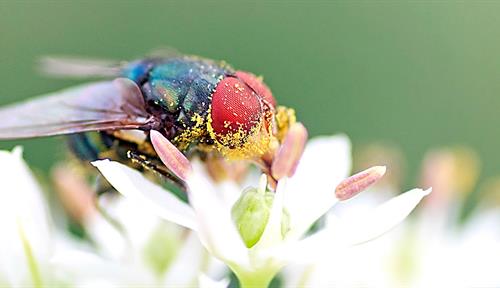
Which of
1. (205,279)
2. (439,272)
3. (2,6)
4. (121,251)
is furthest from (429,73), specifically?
(205,279)

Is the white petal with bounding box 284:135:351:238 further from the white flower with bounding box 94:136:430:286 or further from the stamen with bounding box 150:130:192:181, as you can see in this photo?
the stamen with bounding box 150:130:192:181

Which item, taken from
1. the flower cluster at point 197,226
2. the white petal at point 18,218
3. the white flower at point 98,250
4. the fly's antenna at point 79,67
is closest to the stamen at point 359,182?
the flower cluster at point 197,226

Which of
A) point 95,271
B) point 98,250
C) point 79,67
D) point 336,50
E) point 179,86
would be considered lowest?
point 336,50

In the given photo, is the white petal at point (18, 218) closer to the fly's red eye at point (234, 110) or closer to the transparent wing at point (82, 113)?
the transparent wing at point (82, 113)

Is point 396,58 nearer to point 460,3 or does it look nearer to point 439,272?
point 460,3

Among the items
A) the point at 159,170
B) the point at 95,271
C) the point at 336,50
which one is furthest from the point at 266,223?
the point at 336,50

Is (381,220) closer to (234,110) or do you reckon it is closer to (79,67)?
(234,110)
